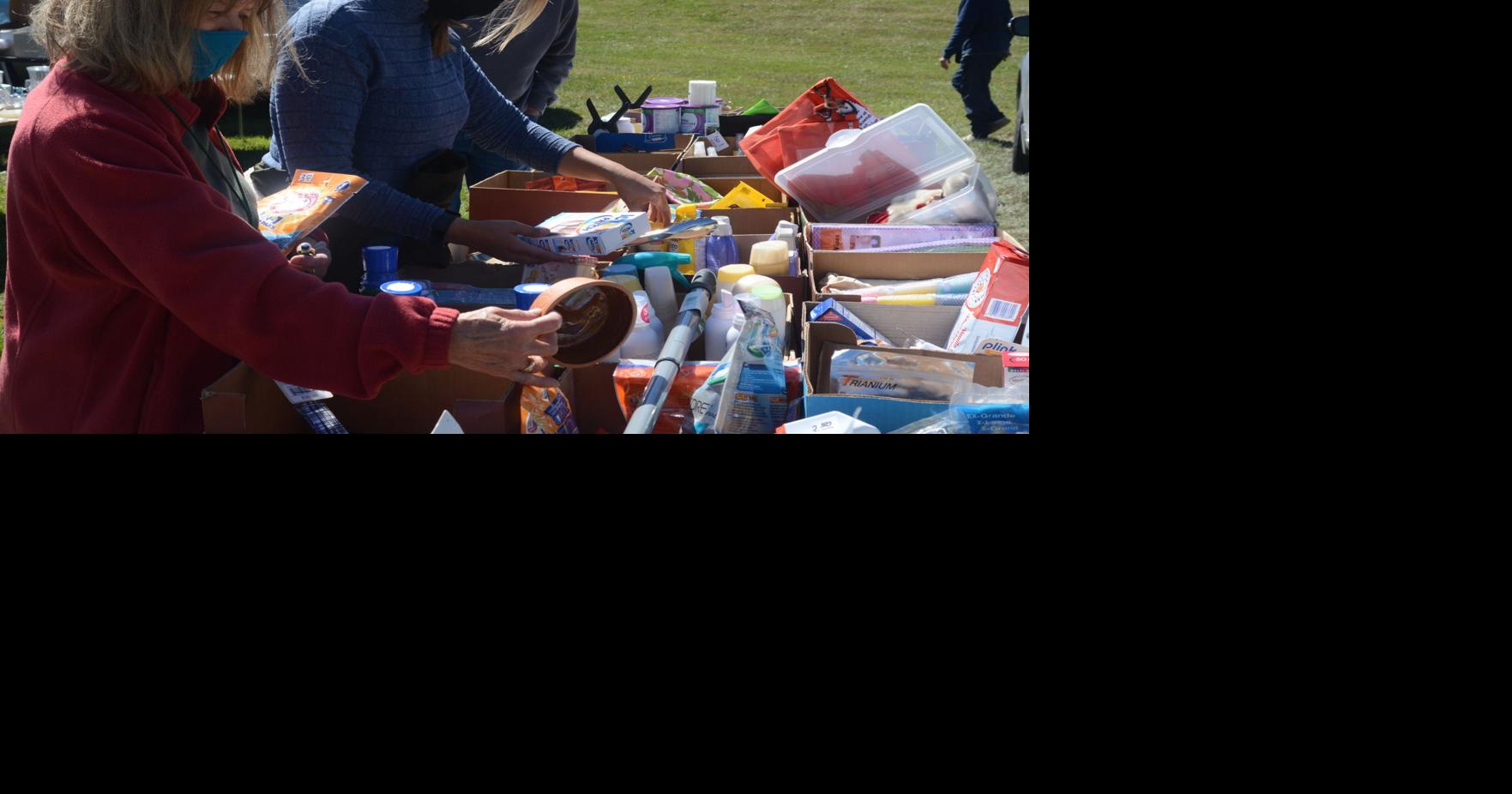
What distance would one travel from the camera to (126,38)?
132 cm

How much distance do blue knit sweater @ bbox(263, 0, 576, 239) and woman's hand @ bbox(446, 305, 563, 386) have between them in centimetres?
106

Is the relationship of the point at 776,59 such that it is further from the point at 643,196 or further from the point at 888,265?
the point at 888,265

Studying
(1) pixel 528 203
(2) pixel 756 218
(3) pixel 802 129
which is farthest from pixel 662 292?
(3) pixel 802 129

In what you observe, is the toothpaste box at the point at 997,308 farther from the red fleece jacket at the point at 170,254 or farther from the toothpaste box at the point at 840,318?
the red fleece jacket at the point at 170,254

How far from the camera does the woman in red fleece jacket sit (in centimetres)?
128

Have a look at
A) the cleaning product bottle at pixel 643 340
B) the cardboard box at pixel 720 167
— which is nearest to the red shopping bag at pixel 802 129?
the cardboard box at pixel 720 167

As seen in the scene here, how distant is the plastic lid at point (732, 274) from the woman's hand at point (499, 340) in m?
0.82

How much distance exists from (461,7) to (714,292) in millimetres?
828

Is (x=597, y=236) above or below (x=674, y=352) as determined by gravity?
above

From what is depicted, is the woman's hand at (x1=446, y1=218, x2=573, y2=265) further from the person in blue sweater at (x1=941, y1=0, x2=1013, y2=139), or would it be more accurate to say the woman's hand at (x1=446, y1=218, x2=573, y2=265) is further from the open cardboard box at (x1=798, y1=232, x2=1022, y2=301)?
the person in blue sweater at (x1=941, y1=0, x2=1013, y2=139)

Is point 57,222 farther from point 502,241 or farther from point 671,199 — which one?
point 671,199

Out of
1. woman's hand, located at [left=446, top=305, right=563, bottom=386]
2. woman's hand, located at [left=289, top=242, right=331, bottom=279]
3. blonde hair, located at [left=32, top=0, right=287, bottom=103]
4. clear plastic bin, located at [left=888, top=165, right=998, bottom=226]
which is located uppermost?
blonde hair, located at [left=32, top=0, right=287, bottom=103]

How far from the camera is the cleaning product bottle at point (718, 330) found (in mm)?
2055

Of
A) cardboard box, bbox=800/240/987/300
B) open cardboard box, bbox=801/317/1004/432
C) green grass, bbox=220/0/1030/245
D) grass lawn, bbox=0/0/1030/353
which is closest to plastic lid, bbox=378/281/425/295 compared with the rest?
open cardboard box, bbox=801/317/1004/432
